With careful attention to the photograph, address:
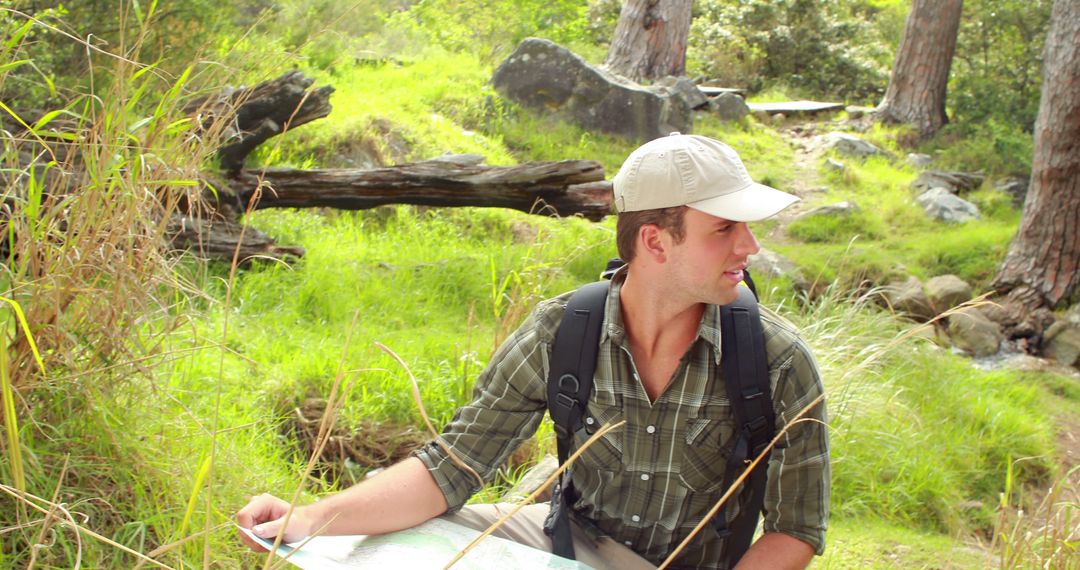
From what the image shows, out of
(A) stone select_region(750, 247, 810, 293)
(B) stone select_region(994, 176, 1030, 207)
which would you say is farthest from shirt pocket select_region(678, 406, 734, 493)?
(B) stone select_region(994, 176, 1030, 207)

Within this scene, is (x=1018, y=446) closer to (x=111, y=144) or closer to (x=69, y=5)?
(x=111, y=144)

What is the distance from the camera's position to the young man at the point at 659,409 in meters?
2.38

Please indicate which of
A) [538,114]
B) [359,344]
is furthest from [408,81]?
[359,344]

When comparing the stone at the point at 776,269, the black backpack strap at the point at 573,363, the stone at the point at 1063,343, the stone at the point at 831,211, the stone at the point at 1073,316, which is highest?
the black backpack strap at the point at 573,363

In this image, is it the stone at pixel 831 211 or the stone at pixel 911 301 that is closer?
the stone at pixel 911 301

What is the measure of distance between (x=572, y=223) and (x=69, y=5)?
3865mm

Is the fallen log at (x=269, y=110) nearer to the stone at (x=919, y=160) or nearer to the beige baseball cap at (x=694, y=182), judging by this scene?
the beige baseball cap at (x=694, y=182)

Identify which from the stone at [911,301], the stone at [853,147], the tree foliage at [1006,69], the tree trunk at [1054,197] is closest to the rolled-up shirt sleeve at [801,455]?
the stone at [911,301]

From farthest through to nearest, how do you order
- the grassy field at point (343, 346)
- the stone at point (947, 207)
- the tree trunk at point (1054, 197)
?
the stone at point (947, 207) → the tree trunk at point (1054, 197) → the grassy field at point (343, 346)

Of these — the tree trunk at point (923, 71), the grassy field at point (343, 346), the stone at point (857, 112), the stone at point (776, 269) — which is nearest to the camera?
the grassy field at point (343, 346)

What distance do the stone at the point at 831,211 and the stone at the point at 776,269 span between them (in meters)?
2.16

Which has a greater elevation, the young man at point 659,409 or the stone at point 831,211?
the young man at point 659,409

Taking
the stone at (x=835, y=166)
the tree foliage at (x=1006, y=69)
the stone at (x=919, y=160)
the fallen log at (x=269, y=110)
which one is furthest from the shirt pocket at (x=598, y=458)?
the tree foliage at (x=1006, y=69)

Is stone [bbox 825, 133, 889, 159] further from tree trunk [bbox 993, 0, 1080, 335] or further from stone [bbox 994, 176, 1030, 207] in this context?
tree trunk [bbox 993, 0, 1080, 335]
